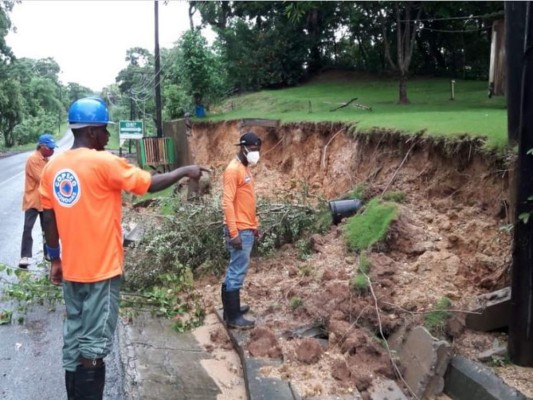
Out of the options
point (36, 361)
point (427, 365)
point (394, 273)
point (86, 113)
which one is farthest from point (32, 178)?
point (427, 365)

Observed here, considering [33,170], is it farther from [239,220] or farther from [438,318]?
[438,318]

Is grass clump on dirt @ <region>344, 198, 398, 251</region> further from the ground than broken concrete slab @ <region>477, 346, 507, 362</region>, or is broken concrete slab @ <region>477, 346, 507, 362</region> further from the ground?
grass clump on dirt @ <region>344, 198, 398, 251</region>

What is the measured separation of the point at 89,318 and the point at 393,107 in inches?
448

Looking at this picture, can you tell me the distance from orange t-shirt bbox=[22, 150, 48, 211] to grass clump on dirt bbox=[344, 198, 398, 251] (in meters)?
4.39

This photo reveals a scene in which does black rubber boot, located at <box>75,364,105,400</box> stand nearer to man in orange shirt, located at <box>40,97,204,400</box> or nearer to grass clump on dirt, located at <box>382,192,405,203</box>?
man in orange shirt, located at <box>40,97,204,400</box>

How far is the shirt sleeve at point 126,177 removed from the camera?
3.36 meters

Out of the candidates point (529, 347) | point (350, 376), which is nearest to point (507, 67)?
point (529, 347)

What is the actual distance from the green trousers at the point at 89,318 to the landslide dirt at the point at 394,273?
1.52m

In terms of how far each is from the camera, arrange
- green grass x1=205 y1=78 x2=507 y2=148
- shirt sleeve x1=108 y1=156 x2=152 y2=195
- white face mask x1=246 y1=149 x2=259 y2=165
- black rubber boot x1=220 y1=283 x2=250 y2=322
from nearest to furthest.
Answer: shirt sleeve x1=108 y1=156 x2=152 y2=195
white face mask x1=246 y1=149 x2=259 y2=165
black rubber boot x1=220 y1=283 x2=250 y2=322
green grass x1=205 y1=78 x2=507 y2=148

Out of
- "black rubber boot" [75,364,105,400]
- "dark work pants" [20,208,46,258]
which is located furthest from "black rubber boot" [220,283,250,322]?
"dark work pants" [20,208,46,258]

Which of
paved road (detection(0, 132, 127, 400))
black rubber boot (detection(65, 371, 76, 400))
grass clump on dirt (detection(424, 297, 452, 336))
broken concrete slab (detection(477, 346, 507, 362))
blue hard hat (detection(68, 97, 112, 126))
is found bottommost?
paved road (detection(0, 132, 127, 400))

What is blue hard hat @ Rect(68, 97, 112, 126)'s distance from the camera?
137 inches

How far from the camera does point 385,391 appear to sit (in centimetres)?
423

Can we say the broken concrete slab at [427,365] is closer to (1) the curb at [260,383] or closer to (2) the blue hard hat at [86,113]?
(1) the curb at [260,383]
